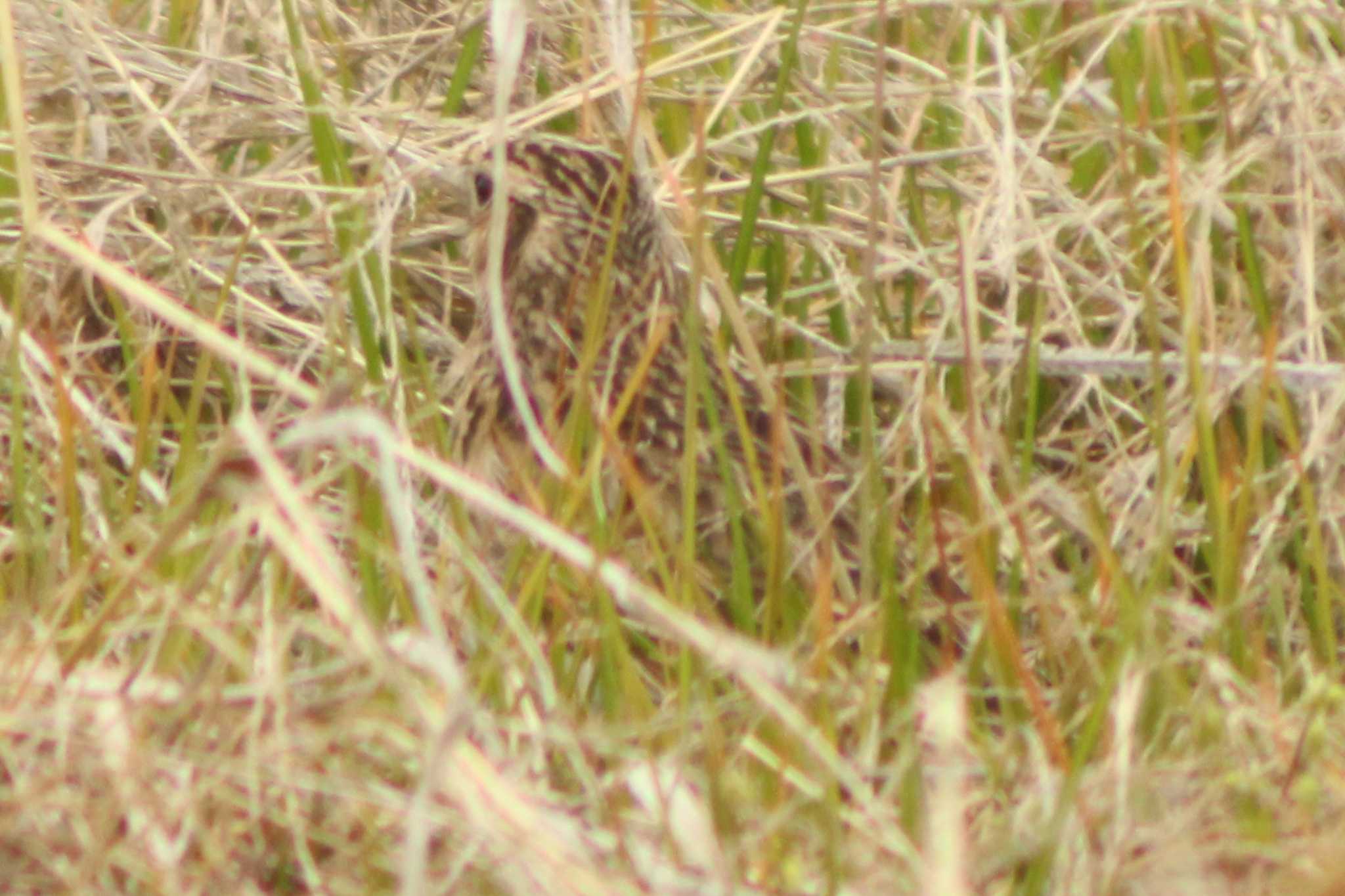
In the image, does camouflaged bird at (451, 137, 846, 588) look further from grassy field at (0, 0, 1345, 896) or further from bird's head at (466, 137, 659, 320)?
grassy field at (0, 0, 1345, 896)

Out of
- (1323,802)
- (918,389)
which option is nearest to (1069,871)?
(1323,802)

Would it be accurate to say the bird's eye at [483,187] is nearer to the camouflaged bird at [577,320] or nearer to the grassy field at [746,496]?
the camouflaged bird at [577,320]

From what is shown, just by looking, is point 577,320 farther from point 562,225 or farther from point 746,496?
point 746,496

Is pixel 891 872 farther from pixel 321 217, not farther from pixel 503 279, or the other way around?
pixel 321 217

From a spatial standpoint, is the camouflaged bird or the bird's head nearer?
the camouflaged bird

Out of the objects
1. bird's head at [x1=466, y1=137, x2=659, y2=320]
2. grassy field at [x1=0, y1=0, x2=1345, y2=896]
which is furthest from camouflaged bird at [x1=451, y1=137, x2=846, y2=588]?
grassy field at [x1=0, y1=0, x2=1345, y2=896]

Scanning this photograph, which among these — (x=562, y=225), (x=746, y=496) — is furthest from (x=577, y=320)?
(x=746, y=496)

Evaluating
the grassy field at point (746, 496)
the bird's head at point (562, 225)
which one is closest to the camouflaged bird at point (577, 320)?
the bird's head at point (562, 225)
